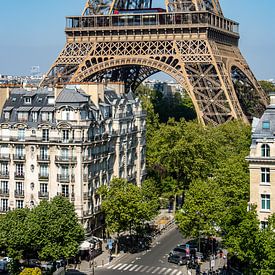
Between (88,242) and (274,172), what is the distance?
18920 mm

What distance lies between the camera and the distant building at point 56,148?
204 ft

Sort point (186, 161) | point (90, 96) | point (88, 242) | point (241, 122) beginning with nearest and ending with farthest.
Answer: point (88, 242)
point (90, 96)
point (186, 161)
point (241, 122)

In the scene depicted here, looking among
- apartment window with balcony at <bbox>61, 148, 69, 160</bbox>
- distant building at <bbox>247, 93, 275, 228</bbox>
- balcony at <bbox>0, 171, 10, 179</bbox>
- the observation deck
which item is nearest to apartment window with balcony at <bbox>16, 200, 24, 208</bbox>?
balcony at <bbox>0, 171, 10, 179</bbox>

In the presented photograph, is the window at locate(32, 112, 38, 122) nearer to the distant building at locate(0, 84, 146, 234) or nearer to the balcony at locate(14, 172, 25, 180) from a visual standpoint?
the distant building at locate(0, 84, 146, 234)

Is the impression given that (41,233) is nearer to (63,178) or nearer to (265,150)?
(63,178)

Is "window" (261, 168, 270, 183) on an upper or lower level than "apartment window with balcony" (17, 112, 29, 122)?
lower

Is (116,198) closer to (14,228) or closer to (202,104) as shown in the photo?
(14,228)

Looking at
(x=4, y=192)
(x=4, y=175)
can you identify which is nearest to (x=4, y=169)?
(x=4, y=175)

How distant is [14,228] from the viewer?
5344cm

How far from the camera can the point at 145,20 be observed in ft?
329

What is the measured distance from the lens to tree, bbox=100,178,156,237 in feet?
204

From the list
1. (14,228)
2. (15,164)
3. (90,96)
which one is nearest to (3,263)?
(14,228)

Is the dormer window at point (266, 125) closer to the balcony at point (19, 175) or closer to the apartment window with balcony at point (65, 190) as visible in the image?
the apartment window with balcony at point (65, 190)

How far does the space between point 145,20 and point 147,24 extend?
0.95m
